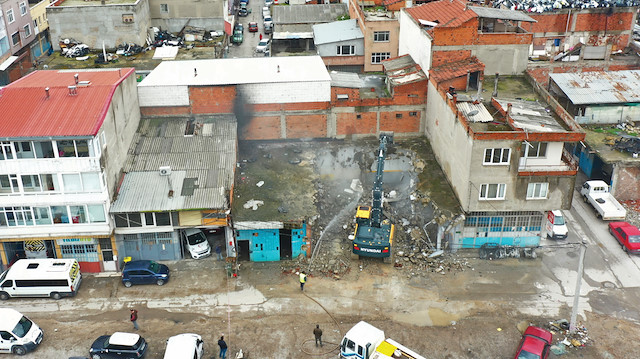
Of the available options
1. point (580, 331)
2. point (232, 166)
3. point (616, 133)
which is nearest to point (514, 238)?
point (580, 331)

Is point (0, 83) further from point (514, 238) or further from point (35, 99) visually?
point (514, 238)

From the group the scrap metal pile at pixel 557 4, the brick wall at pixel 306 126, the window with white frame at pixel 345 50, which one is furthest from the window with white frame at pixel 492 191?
the scrap metal pile at pixel 557 4

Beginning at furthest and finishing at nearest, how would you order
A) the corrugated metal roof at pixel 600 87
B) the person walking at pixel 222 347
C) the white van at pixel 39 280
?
the corrugated metal roof at pixel 600 87 → the white van at pixel 39 280 → the person walking at pixel 222 347

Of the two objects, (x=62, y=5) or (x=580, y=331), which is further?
(x=62, y=5)

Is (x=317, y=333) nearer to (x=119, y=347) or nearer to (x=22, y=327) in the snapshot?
(x=119, y=347)

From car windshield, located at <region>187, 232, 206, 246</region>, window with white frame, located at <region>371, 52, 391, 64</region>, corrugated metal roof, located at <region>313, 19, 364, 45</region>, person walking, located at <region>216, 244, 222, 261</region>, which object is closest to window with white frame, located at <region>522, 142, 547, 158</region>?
person walking, located at <region>216, 244, 222, 261</region>

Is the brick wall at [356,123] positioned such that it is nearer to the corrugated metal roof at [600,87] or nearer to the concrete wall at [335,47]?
the concrete wall at [335,47]
